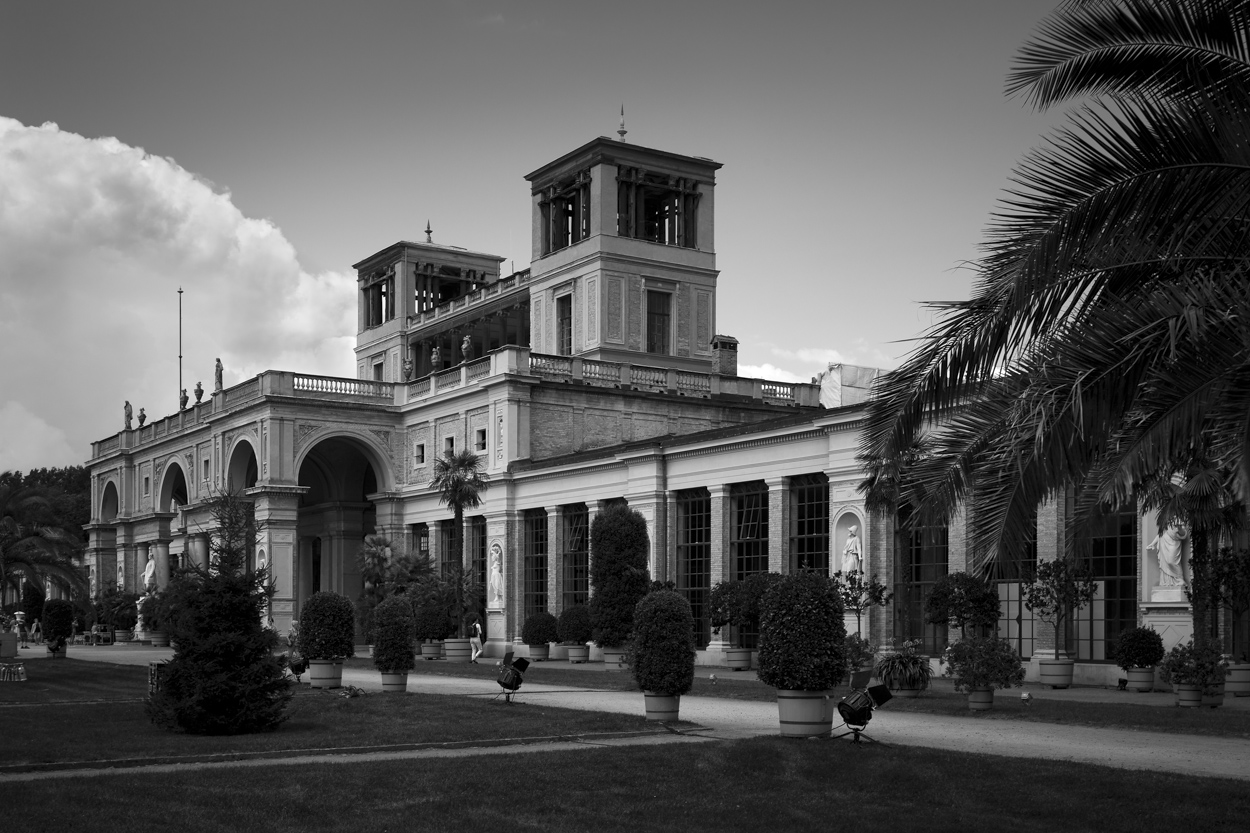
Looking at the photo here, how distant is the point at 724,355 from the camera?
64.8 meters

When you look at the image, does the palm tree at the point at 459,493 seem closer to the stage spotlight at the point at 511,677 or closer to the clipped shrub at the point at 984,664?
the stage spotlight at the point at 511,677

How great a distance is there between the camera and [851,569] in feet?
129

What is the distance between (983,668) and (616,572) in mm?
21971

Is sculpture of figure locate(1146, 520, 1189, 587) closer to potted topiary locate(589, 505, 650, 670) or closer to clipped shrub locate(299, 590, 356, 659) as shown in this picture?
potted topiary locate(589, 505, 650, 670)

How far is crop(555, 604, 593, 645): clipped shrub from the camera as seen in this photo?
4909cm

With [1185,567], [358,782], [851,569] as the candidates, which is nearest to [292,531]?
[851,569]

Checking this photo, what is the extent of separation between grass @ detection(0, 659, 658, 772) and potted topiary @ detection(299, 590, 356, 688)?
31.2 inches

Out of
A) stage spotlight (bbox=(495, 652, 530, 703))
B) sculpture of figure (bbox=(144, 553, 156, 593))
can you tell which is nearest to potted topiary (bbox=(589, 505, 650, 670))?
stage spotlight (bbox=(495, 652, 530, 703))

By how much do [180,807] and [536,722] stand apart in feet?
30.2

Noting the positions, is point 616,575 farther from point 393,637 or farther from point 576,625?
point 393,637

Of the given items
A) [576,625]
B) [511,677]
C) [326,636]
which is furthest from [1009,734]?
[576,625]

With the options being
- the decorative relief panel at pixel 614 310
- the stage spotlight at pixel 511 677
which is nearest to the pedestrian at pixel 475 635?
the decorative relief panel at pixel 614 310

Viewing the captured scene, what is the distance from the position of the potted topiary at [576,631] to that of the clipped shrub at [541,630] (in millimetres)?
664

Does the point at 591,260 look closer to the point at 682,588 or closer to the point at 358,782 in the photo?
the point at 682,588
